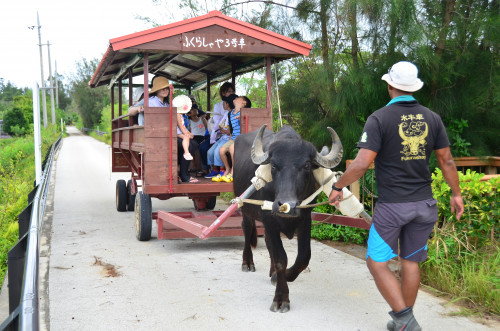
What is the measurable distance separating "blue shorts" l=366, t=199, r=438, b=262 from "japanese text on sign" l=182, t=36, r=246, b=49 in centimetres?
369

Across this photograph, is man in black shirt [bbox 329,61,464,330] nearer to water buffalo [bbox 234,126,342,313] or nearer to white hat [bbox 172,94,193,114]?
water buffalo [bbox 234,126,342,313]

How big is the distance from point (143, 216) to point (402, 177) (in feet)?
13.6

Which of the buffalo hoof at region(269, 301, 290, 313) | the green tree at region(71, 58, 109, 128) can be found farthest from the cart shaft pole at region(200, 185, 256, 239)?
the green tree at region(71, 58, 109, 128)

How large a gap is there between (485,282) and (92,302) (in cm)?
344

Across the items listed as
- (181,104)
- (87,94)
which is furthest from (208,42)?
(87,94)

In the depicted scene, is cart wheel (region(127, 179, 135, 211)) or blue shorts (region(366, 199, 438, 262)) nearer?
blue shorts (region(366, 199, 438, 262))

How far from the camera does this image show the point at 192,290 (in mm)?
4988

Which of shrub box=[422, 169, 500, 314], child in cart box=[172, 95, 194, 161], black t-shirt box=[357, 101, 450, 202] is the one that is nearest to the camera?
black t-shirt box=[357, 101, 450, 202]

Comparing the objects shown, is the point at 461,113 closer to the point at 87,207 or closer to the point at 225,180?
the point at 225,180

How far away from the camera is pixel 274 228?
4609mm

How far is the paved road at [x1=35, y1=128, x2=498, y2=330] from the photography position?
13.6 feet

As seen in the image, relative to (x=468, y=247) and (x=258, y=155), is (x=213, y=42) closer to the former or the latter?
(x=258, y=155)

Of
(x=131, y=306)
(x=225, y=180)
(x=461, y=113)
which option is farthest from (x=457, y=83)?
(x=131, y=306)

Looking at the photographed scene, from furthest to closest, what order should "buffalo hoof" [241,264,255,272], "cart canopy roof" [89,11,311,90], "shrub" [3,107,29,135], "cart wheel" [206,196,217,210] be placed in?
"shrub" [3,107,29,135], "cart wheel" [206,196,217,210], "cart canopy roof" [89,11,311,90], "buffalo hoof" [241,264,255,272]
